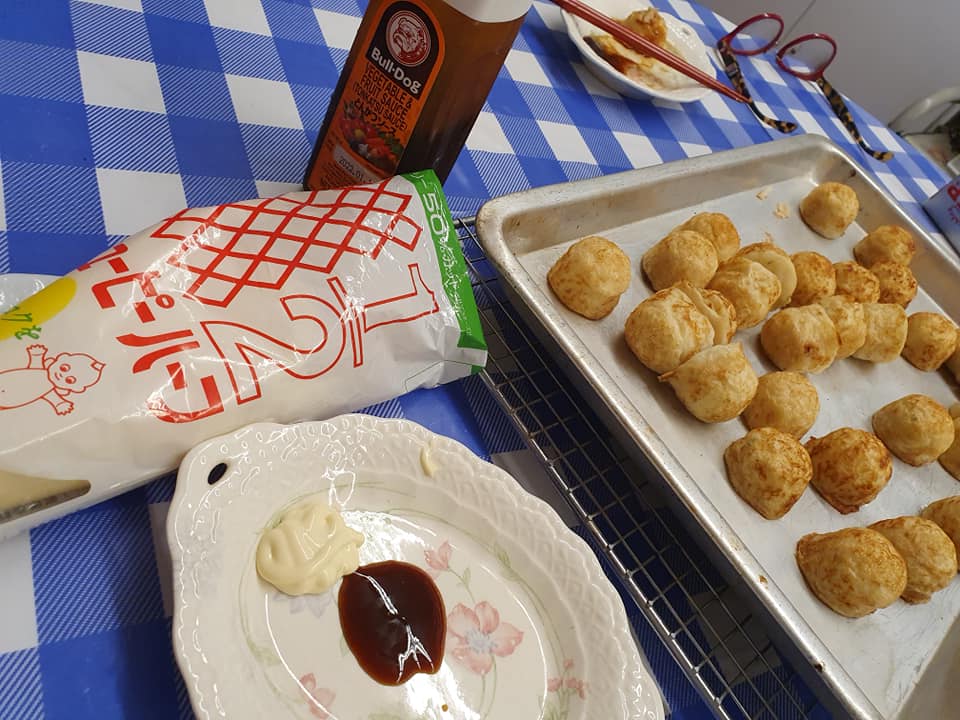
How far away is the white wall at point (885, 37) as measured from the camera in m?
3.75

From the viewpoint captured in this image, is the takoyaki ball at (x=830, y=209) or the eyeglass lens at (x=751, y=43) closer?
the takoyaki ball at (x=830, y=209)

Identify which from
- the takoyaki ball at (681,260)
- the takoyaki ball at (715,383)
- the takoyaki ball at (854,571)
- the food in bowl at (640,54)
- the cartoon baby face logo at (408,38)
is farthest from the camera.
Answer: the food in bowl at (640,54)

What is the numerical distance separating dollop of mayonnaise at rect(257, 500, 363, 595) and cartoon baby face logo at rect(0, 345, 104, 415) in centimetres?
20

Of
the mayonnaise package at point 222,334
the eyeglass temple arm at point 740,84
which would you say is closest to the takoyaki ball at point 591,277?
the mayonnaise package at point 222,334

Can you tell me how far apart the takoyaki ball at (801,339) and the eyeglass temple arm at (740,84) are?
71cm

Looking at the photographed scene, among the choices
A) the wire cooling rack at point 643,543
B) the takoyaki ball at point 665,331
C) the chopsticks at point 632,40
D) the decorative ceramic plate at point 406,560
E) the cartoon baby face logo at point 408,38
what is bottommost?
the wire cooling rack at point 643,543

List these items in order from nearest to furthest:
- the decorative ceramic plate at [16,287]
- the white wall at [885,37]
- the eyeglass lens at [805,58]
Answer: the decorative ceramic plate at [16,287] < the eyeglass lens at [805,58] < the white wall at [885,37]

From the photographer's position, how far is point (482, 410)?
92cm

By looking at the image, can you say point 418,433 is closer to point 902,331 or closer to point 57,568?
point 57,568

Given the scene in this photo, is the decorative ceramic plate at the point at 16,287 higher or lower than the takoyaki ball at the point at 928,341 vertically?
lower

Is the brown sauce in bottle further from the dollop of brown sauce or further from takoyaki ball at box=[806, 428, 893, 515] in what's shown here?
takoyaki ball at box=[806, 428, 893, 515]

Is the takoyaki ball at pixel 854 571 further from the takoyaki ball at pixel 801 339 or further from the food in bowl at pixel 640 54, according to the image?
the food in bowl at pixel 640 54

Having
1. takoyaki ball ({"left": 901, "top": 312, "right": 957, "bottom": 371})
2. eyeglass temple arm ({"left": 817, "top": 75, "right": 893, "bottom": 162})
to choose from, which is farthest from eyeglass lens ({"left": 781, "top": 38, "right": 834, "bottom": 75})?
takoyaki ball ({"left": 901, "top": 312, "right": 957, "bottom": 371})

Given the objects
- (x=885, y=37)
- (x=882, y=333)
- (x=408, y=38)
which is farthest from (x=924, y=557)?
(x=885, y=37)
